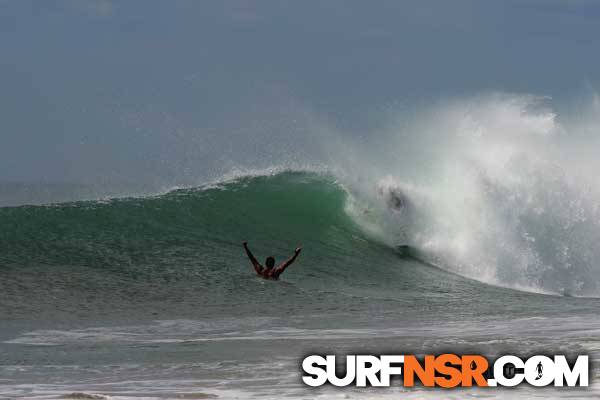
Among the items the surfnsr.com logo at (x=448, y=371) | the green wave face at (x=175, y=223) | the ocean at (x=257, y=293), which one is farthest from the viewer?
the green wave face at (x=175, y=223)

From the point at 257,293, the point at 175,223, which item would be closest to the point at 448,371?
the point at 257,293

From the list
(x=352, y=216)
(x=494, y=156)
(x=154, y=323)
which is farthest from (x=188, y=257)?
(x=494, y=156)

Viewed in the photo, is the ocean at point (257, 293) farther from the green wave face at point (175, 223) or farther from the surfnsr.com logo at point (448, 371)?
the surfnsr.com logo at point (448, 371)

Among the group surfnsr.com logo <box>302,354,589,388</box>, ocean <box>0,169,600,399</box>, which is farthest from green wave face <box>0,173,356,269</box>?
surfnsr.com logo <box>302,354,589,388</box>

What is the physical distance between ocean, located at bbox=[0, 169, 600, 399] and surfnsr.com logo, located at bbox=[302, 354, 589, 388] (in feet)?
0.76

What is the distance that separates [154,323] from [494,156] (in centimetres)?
1445

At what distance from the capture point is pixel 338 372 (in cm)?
790

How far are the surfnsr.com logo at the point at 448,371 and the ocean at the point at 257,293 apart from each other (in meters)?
0.23

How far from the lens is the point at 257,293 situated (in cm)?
1413

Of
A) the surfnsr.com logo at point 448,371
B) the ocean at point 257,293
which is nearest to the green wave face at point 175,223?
the ocean at point 257,293

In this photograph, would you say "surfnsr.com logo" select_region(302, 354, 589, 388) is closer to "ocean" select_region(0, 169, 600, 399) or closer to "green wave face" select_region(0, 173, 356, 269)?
"ocean" select_region(0, 169, 600, 399)

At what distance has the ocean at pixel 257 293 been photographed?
8.38 m

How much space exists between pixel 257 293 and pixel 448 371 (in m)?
6.68

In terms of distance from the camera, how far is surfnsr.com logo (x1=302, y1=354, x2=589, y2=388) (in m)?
7.36
